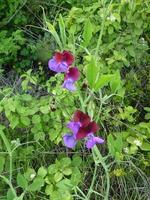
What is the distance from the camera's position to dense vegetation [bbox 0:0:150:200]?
2117 mm

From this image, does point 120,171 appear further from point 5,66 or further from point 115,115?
point 5,66

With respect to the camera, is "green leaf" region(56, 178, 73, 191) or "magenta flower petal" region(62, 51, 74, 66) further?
"green leaf" region(56, 178, 73, 191)

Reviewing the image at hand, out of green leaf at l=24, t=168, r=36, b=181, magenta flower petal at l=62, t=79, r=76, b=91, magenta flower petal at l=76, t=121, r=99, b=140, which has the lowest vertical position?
green leaf at l=24, t=168, r=36, b=181

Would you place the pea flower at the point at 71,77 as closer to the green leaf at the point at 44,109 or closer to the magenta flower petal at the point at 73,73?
the magenta flower petal at the point at 73,73

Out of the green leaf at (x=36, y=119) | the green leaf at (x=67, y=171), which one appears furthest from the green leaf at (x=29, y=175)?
the green leaf at (x=36, y=119)

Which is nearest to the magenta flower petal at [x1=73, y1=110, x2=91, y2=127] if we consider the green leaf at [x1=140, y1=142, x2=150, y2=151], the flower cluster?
the flower cluster

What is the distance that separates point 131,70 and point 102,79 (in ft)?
3.73

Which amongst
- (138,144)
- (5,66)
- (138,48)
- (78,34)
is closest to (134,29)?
(138,48)

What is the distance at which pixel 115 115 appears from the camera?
2.52 m

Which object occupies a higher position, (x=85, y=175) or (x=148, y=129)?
(x=148, y=129)

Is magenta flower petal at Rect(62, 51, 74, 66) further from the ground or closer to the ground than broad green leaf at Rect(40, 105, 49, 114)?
further from the ground

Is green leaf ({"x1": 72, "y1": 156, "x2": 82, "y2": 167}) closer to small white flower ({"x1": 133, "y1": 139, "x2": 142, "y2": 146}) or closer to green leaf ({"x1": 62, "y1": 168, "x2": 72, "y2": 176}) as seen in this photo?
green leaf ({"x1": 62, "y1": 168, "x2": 72, "y2": 176})

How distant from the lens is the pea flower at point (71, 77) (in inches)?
70.4

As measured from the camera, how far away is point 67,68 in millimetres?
1801
